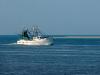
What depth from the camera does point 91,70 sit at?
65.6 m

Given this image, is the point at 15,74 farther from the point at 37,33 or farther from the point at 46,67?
the point at 37,33

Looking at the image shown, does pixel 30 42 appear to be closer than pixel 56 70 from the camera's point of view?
No

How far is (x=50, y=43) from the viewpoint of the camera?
532 feet

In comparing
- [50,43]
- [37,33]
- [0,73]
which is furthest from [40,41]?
[0,73]

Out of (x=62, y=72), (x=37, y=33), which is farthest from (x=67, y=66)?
(x=37, y=33)

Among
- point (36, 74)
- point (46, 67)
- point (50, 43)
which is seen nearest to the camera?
point (36, 74)

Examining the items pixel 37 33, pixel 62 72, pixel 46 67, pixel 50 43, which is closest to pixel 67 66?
pixel 46 67

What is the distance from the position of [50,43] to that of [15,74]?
101617 millimetres

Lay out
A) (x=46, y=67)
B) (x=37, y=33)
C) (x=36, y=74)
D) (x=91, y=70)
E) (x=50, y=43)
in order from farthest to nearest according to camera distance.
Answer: (x=37, y=33) → (x=50, y=43) → (x=46, y=67) → (x=91, y=70) → (x=36, y=74)

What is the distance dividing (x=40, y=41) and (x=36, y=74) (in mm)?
102010

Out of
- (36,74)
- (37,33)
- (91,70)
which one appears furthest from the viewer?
(37,33)

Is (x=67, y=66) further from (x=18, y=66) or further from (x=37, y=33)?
(x=37, y=33)

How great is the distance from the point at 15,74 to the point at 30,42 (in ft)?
353

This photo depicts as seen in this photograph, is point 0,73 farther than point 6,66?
No
